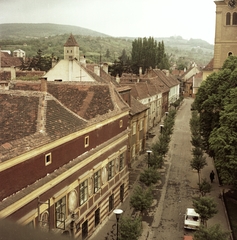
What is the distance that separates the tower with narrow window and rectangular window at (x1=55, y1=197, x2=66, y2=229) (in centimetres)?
3591

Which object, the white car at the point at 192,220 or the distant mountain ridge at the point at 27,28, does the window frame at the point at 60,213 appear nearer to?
the distant mountain ridge at the point at 27,28

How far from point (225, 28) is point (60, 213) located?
37.1 metres

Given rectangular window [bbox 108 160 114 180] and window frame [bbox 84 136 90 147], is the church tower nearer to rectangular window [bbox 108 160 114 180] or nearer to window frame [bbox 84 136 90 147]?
rectangular window [bbox 108 160 114 180]

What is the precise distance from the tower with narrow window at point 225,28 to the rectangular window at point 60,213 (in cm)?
3591

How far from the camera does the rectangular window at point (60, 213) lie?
14.6 m

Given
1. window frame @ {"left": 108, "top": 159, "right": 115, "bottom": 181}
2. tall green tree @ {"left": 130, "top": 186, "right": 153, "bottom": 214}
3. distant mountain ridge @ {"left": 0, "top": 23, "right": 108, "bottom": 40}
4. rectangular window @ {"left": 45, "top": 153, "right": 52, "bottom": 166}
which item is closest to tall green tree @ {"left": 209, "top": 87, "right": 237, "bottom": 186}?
tall green tree @ {"left": 130, "top": 186, "right": 153, "bottom": 214}

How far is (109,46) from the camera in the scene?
129 m

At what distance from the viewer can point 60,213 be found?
1480 centimetres

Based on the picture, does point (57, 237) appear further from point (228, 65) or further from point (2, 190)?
point (228, 65)

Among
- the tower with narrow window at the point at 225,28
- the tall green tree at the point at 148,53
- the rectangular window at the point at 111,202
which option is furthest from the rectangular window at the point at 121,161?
the tall green tree at the point at 148,53

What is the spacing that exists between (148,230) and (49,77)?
1806cm

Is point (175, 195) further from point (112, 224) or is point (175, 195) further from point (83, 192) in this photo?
point (83, 192)

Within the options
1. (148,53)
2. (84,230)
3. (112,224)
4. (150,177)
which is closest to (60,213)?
(84,230)

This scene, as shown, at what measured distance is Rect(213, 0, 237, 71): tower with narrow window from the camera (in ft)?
143
